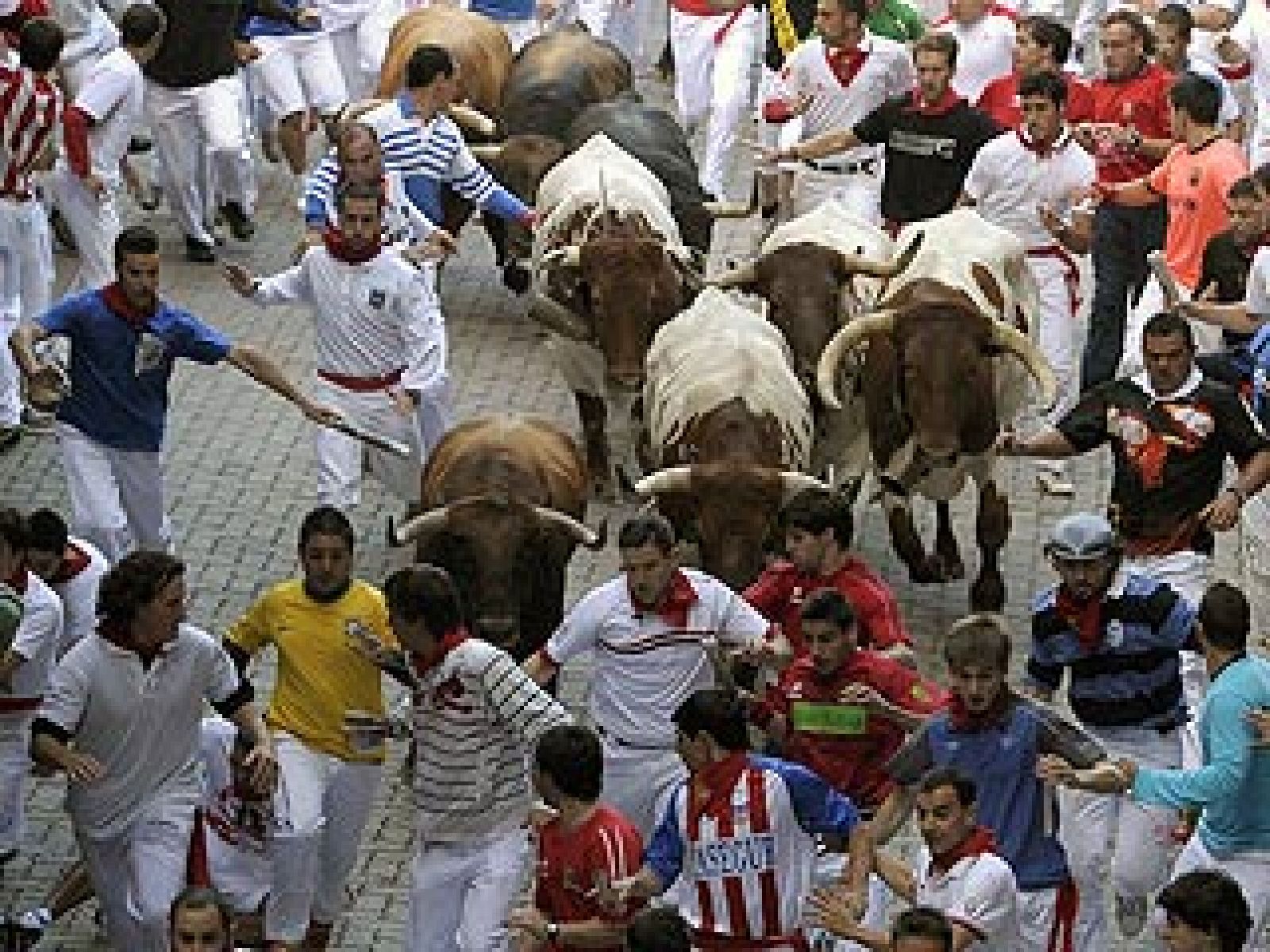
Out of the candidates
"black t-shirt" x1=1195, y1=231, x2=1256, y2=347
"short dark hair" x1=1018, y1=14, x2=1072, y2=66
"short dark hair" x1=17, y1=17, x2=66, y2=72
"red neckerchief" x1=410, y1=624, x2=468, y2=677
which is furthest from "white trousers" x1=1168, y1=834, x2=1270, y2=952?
"short dark hair" x1=17, y1=17, x2=66, y2=72

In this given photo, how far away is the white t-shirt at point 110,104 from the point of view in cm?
1717

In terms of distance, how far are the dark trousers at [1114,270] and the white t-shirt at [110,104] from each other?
4.92m

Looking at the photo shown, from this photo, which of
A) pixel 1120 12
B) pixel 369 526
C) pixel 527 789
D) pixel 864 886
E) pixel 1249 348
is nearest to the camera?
pixel 864 886

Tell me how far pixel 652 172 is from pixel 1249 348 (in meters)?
4.30

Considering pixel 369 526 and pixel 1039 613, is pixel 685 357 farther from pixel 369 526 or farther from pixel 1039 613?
pixel 1039 613

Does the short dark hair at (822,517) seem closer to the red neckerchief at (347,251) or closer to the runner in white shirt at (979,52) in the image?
the red neckerchief at (347,251)

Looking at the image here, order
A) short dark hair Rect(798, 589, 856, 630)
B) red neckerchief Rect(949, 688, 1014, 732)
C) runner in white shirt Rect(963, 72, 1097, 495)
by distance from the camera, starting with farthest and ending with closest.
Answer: runner in white shirt Rect(963, 72, 1097, 495) → short dark hair Rect(798, 589, 856, 630) → red neckerchief Rect(949, 688, 1014, 732)

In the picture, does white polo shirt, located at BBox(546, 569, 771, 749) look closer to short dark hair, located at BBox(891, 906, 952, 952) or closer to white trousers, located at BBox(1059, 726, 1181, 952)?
white trousers, located at BBox(1059, 726, 1181, 952)

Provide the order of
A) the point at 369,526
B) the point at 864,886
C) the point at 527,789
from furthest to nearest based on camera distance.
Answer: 1. the point at 369,526
2. the point at 527,789
3. the point at 864,886

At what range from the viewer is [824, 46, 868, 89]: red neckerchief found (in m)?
18.2

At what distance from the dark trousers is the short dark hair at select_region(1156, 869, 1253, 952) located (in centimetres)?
786

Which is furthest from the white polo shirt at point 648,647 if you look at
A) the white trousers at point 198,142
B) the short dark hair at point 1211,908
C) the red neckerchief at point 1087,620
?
the white trousers at point 198,142

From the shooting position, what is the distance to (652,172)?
59.1 ft

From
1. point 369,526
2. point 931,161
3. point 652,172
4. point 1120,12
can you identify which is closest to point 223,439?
point 369,526
